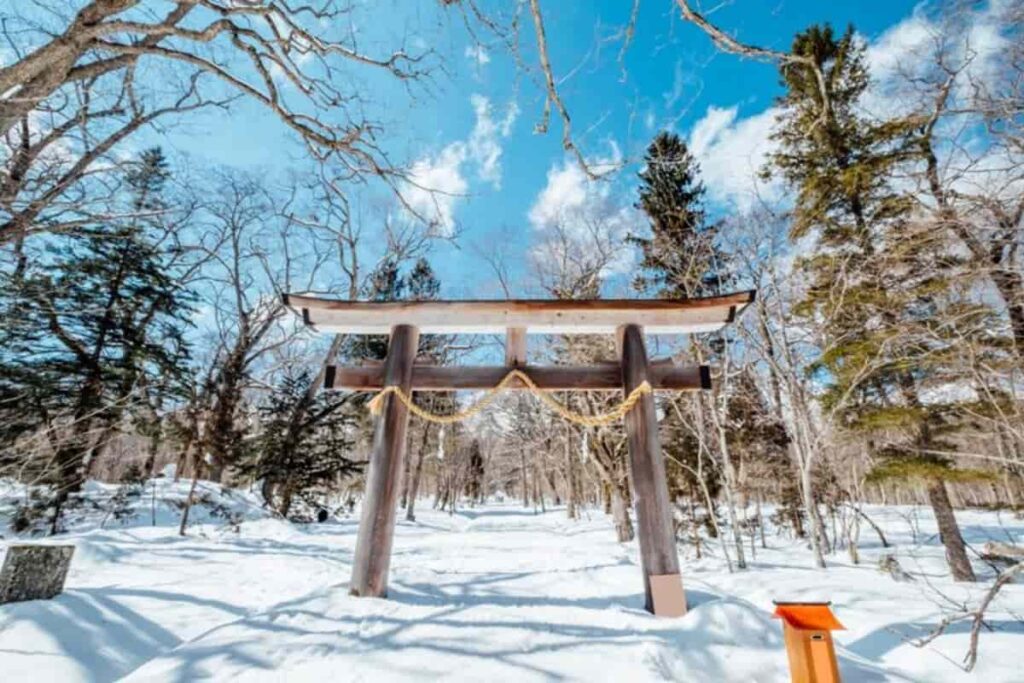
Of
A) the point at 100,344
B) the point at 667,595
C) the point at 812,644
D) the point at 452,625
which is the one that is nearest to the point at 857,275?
the point at 667,595

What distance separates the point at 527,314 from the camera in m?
3.94

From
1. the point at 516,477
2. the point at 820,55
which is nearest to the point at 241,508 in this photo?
the point at 820,55

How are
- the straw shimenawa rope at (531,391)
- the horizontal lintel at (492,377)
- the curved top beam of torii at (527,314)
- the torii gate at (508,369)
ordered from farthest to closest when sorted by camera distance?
the horizontal lintel at (492,377) → the curved top beam of torii at (527,314) → the straw shimenawa rope at (531,391) → the torii gate at (508,369)

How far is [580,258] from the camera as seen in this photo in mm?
11977

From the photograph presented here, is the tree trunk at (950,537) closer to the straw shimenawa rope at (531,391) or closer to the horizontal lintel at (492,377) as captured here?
the horizontal lintel at (492,377)

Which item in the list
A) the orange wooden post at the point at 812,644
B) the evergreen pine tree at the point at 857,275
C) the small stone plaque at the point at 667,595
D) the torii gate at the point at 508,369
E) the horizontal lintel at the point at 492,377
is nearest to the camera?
the orange wooden post at the point at 812,644

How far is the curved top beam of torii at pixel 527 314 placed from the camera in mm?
3824

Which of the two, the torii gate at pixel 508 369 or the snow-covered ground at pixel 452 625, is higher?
the torii gate at pixel 508 369

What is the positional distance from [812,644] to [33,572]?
576 centimetres

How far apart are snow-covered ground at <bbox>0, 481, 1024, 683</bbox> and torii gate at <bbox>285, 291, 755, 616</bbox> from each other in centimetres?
61

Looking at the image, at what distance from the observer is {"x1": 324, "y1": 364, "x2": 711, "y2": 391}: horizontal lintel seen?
13.0 feet

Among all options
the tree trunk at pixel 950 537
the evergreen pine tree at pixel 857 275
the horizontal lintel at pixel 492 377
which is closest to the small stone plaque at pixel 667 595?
the horizontal lintel at pixel 492 377

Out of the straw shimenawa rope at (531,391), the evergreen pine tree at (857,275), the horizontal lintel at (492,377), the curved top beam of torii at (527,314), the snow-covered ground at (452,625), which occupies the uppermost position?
the evergreen pine tree at (857,275)

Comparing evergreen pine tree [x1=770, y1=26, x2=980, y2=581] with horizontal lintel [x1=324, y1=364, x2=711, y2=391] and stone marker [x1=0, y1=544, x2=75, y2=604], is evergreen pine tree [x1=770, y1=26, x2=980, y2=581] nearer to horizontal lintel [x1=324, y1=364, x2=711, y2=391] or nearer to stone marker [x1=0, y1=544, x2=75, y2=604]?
horizontal lintel [x1=324, y1=364, x2=711, y2=391]
